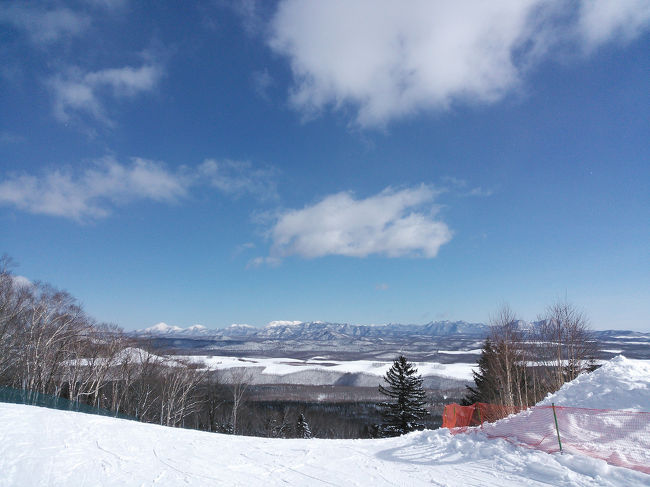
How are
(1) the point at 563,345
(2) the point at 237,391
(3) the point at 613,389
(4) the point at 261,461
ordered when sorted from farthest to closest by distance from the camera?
(2) the point at 237,391 → (1) the point at 563,345 → (3) the point at 613,389 → (4) the point at 261,461

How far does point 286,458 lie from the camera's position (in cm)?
888

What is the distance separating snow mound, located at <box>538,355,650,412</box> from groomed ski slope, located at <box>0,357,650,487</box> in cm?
3

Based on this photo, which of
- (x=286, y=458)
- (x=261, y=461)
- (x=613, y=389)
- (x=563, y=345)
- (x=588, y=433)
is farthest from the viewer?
(x=563, y=345)

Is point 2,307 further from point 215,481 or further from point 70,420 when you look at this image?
point 215,481

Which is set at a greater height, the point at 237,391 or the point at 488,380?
the point at 488,380

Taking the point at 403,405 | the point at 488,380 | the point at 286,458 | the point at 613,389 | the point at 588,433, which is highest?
the point at 613,389

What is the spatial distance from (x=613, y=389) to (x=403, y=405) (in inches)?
738

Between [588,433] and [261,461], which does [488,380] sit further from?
[261,461]

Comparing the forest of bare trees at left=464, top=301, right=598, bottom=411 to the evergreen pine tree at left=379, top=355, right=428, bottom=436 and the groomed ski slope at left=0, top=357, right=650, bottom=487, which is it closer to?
the evergreen pine tree at left=379, top=355, right=428, bottom=436

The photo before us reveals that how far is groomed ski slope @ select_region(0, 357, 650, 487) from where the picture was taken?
6.60 metres

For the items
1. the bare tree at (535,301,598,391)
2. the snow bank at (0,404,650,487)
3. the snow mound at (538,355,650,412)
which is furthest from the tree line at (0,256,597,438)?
the snow bank at (0,404,650,487)

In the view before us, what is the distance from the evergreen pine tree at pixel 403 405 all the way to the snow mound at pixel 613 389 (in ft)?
51.7

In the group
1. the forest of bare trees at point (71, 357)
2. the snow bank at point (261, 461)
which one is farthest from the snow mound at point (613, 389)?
the forest of bare trees at point (71, 357)

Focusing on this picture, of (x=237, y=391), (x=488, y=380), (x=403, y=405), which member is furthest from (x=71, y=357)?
(x=488, y=380)
